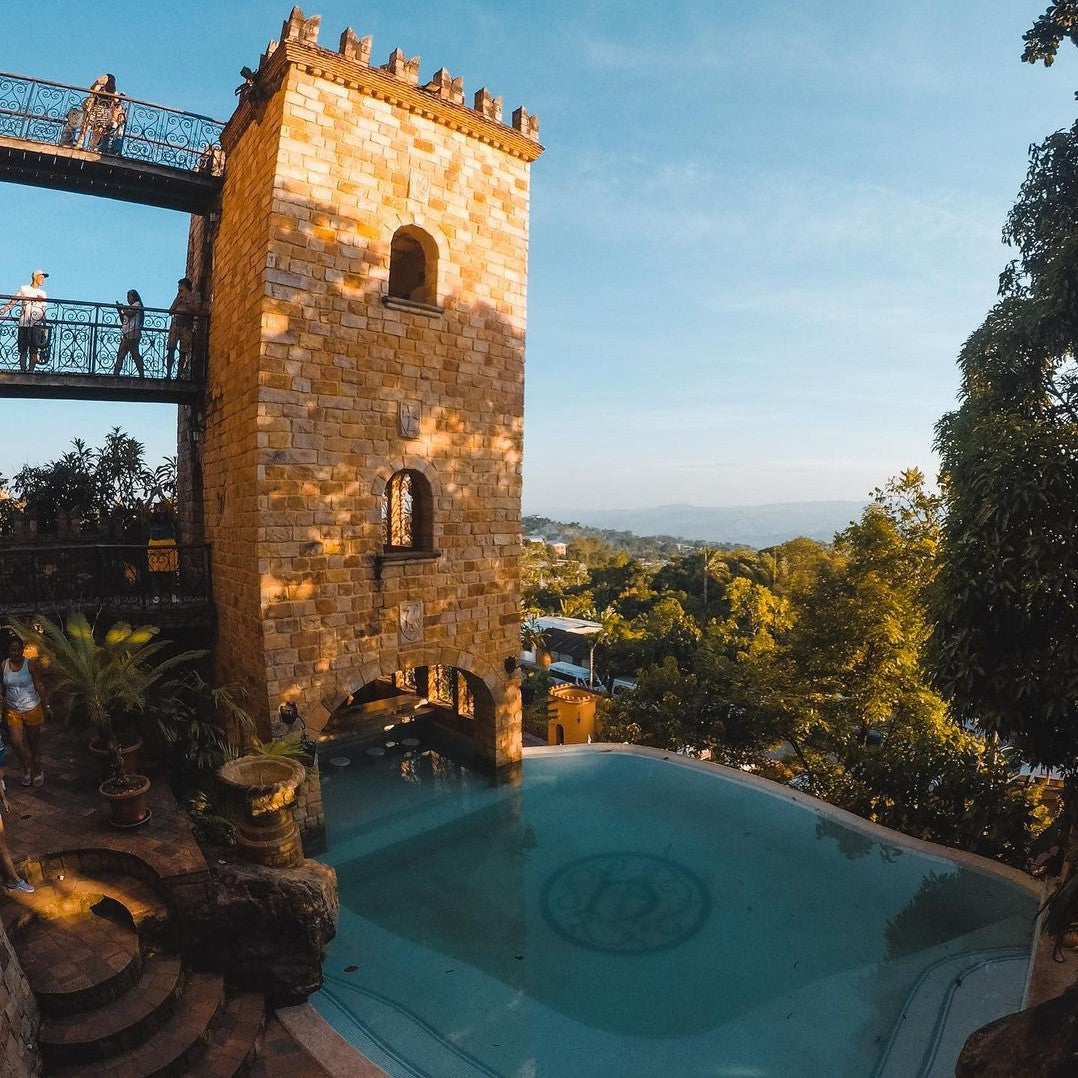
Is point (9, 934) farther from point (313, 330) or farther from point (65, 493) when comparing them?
point (65, 493)

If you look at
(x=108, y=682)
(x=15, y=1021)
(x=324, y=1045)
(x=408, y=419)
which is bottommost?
(x=324, y=1045)

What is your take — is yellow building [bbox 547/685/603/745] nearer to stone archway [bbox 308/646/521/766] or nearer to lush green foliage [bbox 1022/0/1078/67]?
stone archway [bbox 308/646/521/766]

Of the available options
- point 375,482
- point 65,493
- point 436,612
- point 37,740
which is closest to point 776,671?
point 436,612

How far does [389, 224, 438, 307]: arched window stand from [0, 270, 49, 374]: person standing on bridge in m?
4.99

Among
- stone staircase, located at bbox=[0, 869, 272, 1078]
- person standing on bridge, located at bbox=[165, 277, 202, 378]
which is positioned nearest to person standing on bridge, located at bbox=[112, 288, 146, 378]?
person standing on bridge, located at bbox=[165, 277, 202, 378]

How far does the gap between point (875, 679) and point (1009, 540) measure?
27.7ft

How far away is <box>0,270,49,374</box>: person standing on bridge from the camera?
29.1 ft

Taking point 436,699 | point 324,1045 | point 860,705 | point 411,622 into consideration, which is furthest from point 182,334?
point 860,705

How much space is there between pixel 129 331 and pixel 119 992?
8832 mm

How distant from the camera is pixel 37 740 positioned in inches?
275

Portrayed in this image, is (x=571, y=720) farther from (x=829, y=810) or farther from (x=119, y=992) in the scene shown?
(x=119, y=992)

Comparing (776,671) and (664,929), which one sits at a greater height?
(776,671)

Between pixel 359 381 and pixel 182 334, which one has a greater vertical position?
pixel 182 334

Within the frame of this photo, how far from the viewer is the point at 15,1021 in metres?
3.94
